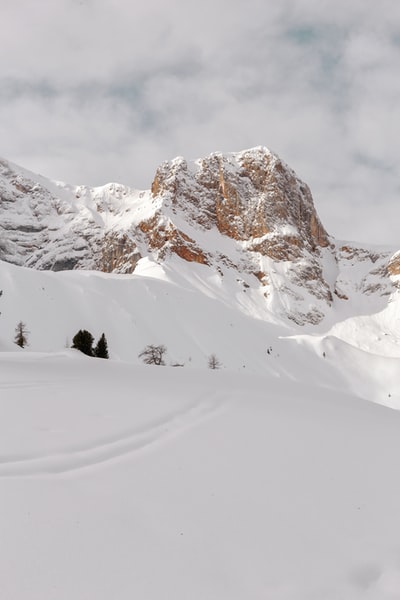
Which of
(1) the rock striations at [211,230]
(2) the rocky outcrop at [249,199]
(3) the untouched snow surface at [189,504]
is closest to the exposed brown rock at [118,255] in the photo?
(1) the rock striations at [211,230]

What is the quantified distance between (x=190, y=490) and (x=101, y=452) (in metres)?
1.15

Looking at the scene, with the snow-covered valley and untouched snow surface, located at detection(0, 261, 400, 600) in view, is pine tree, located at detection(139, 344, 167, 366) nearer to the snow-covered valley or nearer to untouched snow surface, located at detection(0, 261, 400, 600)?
the snow-covered valley

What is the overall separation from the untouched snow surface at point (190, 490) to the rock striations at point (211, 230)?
11974 centimetres

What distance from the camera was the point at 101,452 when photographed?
14.0ft

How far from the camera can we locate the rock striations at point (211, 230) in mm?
139500

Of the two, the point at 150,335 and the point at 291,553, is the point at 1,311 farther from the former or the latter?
the point at 291,553

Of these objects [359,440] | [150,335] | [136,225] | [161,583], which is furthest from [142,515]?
[136,225]

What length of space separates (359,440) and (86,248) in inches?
6069

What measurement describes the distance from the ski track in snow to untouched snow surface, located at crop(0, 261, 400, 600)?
2 cm

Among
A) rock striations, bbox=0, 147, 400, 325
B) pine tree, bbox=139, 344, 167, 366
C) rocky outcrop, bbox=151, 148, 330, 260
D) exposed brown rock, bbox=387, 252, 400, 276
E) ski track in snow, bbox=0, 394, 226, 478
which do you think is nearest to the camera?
ski track in snow, bbox=0, 394, 226, 478

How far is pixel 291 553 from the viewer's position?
9.21ft

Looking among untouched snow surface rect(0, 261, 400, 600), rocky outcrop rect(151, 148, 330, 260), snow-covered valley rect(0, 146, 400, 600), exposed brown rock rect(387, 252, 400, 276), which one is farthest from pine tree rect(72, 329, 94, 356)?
exposed brown rock rect(387, 252, 400, 276)

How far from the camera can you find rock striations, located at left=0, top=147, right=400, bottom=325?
139500mm

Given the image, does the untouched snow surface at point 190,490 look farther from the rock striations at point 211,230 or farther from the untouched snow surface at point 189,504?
the rock striations at point 211,230
